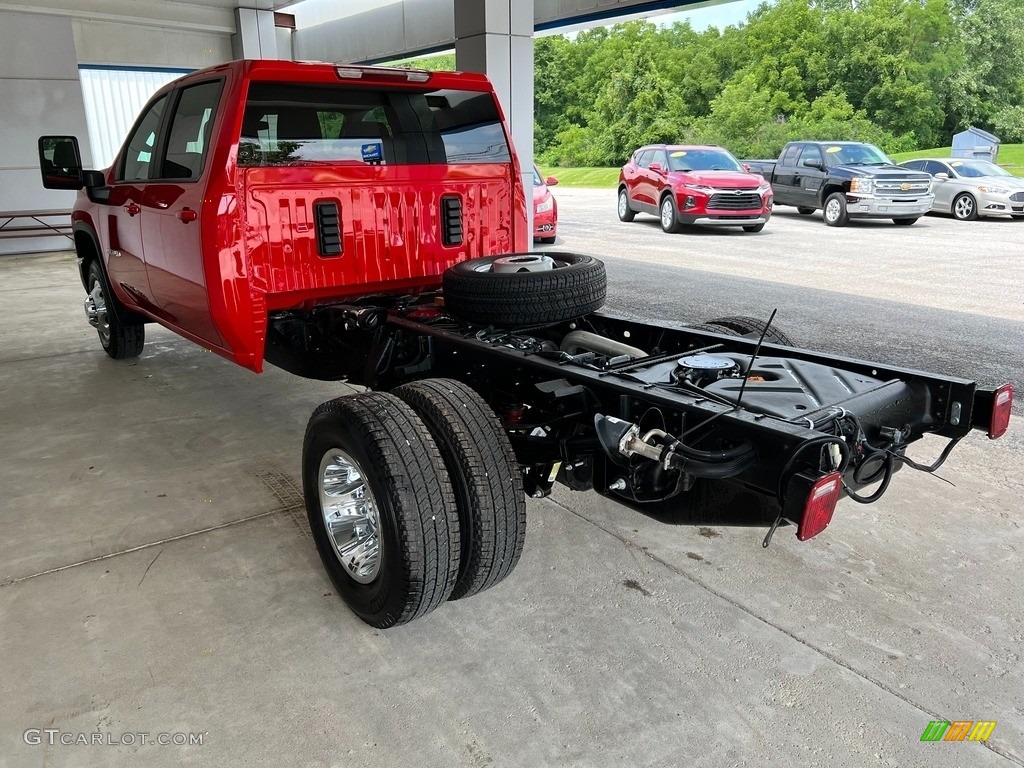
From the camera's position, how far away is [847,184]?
53.1 ft

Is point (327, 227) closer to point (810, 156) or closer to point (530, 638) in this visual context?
point (530, 638)

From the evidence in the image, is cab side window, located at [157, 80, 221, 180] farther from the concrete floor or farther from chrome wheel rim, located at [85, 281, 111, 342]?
chrome wheel rim, located at [85, 281, 111, 342]

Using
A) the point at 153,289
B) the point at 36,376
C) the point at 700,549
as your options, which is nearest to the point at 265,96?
the point at 153,289

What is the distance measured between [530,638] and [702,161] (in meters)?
14.5

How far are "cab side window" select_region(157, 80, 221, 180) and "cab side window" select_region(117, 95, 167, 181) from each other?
29 cm

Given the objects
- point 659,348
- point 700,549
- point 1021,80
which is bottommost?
point 700,549

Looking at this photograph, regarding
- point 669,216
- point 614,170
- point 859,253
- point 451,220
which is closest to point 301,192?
point 451,220

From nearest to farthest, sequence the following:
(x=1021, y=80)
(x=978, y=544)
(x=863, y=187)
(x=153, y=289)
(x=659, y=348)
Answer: (x=978, y=544) < (x=659, y=348) < (x=153, y=289) < (x=863, y=187) < (x=1021, y=80)

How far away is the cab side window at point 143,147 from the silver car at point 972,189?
16.7 metres

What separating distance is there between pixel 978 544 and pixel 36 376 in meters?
6.41

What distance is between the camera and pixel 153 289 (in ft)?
16.1

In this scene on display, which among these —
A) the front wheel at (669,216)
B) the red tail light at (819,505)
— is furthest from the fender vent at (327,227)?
the front wheel at (669,216)

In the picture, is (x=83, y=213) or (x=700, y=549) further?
(x=83, y=213)

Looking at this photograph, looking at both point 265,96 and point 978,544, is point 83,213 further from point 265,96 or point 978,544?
point 978,544
